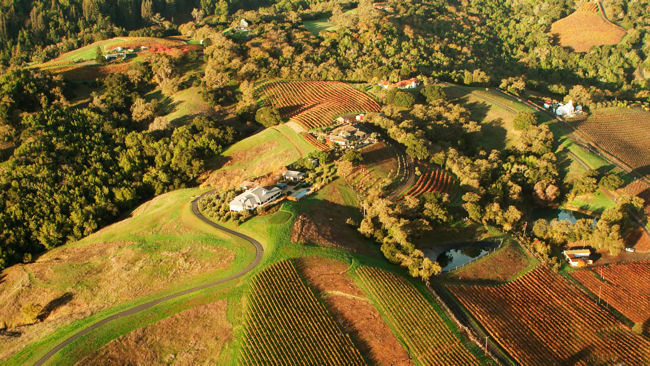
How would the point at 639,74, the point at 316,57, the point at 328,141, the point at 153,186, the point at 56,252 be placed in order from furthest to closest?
the point at 639,74 → the point at 316,57 → the point at 328,141 → the point at 153,186 → the point at 56,252

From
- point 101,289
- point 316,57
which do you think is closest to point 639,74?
point 316,57

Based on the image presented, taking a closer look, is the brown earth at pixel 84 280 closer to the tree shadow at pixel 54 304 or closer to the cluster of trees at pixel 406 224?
the tree shadow at pixel 54 304

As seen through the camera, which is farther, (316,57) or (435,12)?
(435,12)

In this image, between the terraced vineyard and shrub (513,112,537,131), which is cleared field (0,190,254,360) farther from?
shrub (513,112,537,131)

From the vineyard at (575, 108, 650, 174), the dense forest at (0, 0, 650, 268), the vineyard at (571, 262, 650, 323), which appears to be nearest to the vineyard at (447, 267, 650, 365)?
the vineyard at (571, 262, 650, 323)

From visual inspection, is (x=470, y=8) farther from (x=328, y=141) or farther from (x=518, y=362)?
(x=518, y=362)

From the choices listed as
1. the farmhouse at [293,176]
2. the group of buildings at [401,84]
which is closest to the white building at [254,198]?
the farmhouse at [293,176]

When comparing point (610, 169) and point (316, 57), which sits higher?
point (316, 57)
